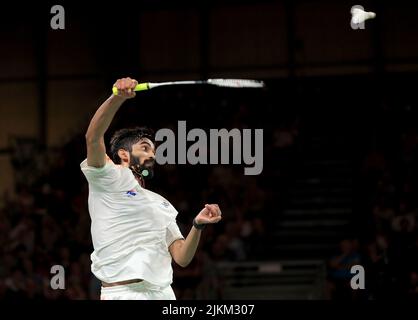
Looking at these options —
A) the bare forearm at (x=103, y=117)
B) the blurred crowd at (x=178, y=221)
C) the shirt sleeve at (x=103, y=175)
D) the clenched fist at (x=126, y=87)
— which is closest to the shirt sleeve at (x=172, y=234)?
the shirt sleeve at (x=103, y=175)

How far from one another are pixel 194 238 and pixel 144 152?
1.78 ft

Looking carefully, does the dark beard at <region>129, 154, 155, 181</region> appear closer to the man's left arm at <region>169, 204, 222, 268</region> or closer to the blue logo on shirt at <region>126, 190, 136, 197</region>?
the blue logo on shirt at <region>126, 190, 136, 197</region>

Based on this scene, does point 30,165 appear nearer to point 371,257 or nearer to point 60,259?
point 60,259

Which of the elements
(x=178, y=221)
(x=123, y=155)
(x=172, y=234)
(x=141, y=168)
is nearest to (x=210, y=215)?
(x=172, y=234)

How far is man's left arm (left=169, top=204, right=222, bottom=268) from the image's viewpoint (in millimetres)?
4988

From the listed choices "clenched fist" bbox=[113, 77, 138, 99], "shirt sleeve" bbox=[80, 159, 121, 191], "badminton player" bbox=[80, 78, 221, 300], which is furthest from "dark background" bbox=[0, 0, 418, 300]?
"clenched fist" bbox=[113, 77, 138, 99]

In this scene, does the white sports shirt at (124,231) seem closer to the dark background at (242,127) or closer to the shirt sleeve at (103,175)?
the shirt sleeve at (103,175)

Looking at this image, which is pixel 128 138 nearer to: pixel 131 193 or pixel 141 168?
pixel 141 168

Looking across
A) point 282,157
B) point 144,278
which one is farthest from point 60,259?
point 144,278

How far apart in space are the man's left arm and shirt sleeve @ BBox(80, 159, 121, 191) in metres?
0.46

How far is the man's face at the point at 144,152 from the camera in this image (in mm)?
5285

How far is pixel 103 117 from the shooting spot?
471 cm

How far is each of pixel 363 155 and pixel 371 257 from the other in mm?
2066

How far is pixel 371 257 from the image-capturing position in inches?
352
